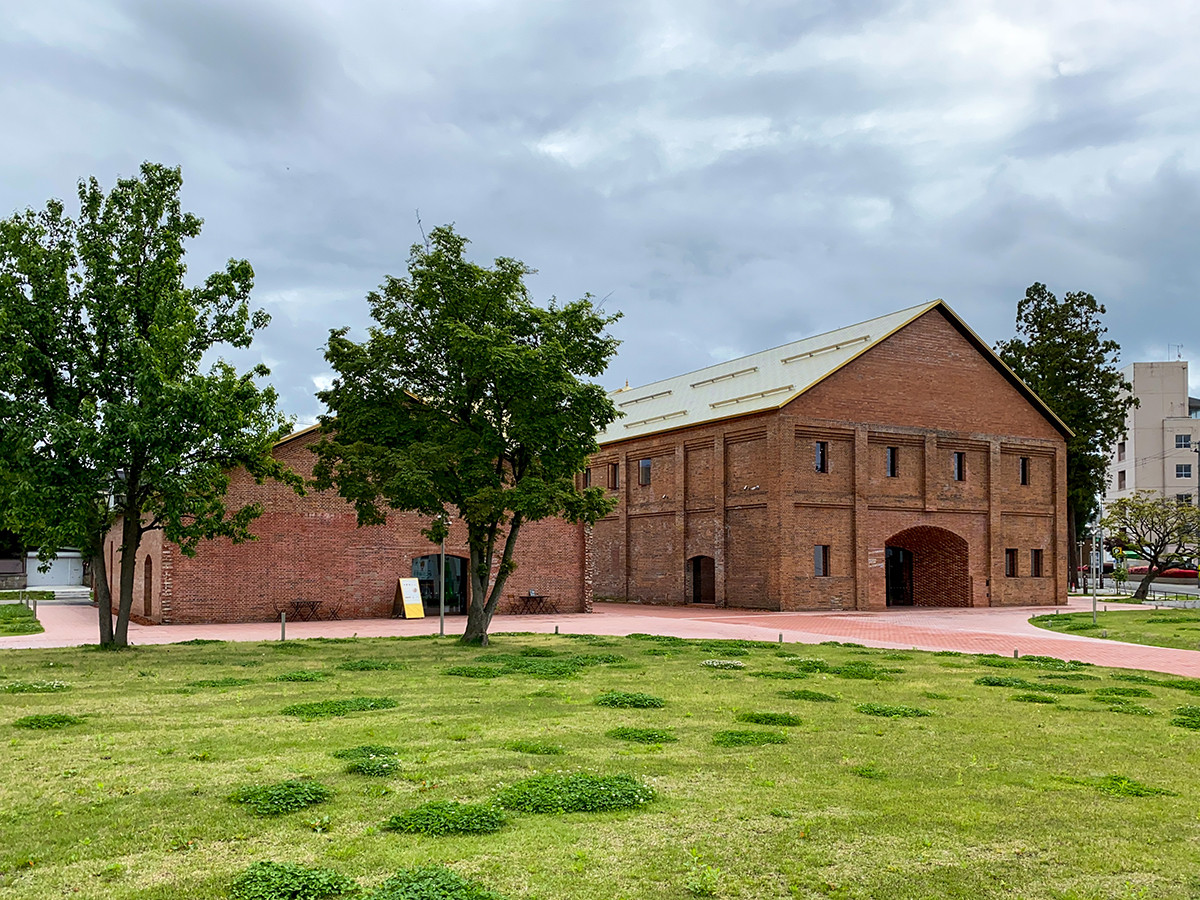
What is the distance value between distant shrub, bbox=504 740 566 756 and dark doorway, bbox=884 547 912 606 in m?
38.9

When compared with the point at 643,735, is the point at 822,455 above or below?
above

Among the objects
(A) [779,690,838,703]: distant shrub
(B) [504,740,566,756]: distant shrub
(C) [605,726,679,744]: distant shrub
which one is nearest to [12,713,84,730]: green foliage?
(B) [504,740,566,756]: distant shrub

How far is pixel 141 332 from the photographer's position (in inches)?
783

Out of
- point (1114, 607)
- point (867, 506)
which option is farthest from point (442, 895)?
point (1114, 607)

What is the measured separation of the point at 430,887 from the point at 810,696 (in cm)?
900

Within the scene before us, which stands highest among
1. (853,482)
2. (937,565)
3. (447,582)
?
(853,482)

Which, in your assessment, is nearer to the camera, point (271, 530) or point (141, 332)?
point (141, 332)

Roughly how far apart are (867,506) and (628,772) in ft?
114

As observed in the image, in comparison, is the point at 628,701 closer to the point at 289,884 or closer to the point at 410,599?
the point at 289,884

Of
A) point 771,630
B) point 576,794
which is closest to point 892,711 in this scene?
point 576,794

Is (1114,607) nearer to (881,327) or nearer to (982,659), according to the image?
(881,327)

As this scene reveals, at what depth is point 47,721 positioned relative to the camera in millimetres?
10773

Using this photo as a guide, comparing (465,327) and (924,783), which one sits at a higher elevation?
(465,327)

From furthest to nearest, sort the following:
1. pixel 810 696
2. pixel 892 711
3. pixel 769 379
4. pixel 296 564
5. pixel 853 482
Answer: pixel 769 379, pixel 853 482, pixel 296 564, pixel 810 696, pixel 892 711
